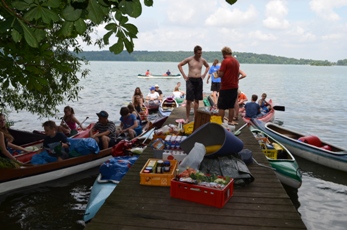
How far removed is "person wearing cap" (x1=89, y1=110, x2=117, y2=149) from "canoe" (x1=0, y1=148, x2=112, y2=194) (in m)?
0.23

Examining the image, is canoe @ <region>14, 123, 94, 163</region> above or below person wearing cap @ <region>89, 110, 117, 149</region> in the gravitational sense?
below

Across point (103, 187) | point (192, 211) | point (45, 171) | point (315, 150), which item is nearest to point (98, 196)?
point (103, 187)

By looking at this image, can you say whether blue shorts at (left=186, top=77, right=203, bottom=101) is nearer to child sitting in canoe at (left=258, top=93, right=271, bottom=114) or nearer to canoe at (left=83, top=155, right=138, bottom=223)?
canoe at (left=83, top=155, right=138, bottom=223)

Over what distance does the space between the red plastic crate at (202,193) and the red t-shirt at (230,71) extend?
4679mm

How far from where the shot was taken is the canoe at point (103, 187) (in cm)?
543

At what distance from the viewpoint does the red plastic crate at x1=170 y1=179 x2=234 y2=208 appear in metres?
4.30

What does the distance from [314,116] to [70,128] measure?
20.1m

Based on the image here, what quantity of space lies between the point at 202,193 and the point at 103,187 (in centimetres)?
214

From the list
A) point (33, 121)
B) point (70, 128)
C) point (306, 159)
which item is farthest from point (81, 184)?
point (33, 121)

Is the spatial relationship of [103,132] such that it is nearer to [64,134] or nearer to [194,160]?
[64,134]

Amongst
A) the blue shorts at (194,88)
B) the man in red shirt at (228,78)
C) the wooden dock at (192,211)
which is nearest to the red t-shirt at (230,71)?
the man in red shirt at (228,78)

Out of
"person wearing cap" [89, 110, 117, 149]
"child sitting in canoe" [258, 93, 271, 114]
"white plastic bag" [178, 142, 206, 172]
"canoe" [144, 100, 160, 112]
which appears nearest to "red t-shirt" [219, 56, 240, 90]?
"person wearing cap" [89, 110, 117, 149]

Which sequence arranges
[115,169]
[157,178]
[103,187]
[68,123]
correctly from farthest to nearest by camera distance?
[68,123]
[115,169]
[103,187]
[157,178]

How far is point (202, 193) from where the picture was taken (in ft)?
14.4
